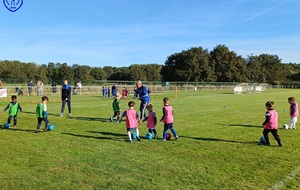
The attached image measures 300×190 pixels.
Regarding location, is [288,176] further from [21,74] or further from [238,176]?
[21,74]

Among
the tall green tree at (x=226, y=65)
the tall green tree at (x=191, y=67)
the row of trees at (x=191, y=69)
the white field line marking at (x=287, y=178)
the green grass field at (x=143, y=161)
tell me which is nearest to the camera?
the white field line marking at (x=287, y=178)

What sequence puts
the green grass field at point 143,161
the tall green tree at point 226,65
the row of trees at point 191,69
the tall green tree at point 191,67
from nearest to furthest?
1. the green grass field at point 143,161
2. the tall green tree at point 191,67
3. the row of trees at point 191,69
4. the tall green tree at point 226,65

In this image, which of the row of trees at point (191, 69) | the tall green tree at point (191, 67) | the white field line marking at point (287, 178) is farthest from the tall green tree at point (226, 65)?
the white field line marking at point (287, 178)

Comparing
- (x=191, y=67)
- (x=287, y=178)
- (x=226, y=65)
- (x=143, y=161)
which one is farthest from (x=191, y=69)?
(x=287, y=178)

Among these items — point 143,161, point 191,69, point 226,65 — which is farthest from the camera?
point 226,65

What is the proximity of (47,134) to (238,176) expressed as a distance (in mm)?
7251

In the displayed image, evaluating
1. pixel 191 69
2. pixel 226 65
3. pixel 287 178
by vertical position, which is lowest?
pixel 287 178

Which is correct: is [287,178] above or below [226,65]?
below

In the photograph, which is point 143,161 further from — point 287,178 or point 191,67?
point 191,67

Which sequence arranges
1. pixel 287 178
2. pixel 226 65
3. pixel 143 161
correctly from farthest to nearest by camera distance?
pixel 226 65, pixel 143 161, pixel 287 178

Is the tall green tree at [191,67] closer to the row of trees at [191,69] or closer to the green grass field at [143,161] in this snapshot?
the row of trees at [191,69]

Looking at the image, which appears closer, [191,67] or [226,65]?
[191,67]

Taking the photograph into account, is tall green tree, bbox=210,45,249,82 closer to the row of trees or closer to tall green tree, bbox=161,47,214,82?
the row of trees

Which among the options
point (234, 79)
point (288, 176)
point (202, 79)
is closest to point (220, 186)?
point (288, 176)
